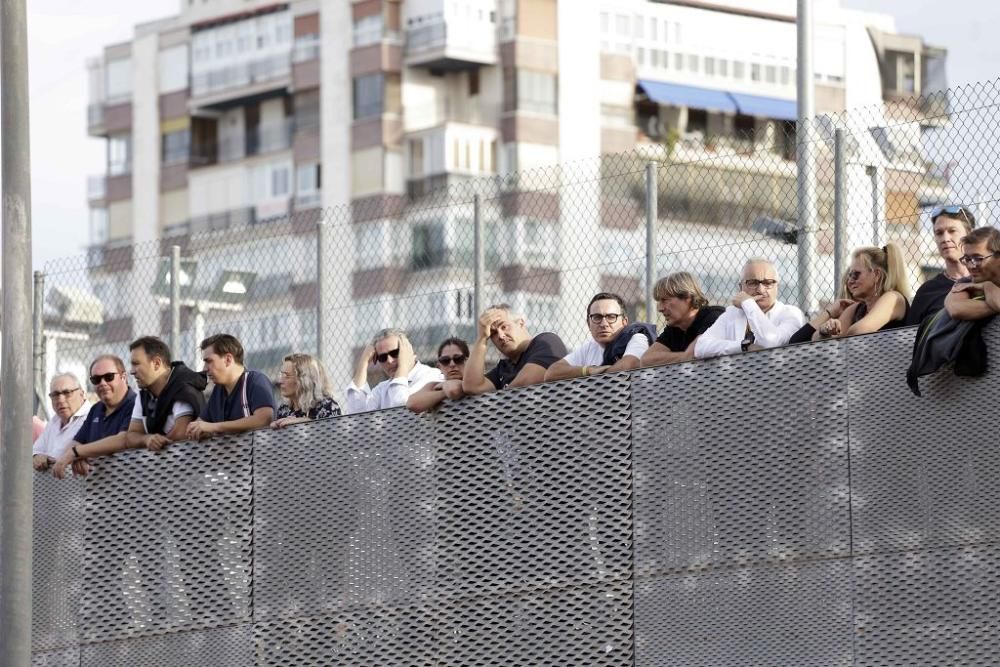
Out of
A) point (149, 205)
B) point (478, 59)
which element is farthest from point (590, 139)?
point (149, 205)

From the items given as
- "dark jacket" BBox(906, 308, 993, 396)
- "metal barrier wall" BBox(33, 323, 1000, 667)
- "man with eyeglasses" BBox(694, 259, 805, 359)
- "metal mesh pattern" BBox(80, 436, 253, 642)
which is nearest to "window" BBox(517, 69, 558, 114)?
"metal barrier wall" BBox(33, 323, 1000, 667)

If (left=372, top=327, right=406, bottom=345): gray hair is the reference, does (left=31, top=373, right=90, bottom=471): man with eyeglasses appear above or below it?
below

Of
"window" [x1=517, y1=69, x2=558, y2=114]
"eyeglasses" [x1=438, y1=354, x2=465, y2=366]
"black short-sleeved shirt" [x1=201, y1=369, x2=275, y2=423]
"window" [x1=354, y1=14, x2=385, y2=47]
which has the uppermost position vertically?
"window" [x1=354, y1=14, x2=385, y2=47]

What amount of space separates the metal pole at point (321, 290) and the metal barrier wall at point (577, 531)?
2.40 meters

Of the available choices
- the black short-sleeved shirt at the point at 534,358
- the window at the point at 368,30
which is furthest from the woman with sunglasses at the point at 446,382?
the window at the point at 368,30

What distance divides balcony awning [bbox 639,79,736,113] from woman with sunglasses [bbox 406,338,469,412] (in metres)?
65.8

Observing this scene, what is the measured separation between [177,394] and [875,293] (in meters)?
4.16

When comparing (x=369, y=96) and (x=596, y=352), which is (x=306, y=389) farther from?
(x=369, y=96)

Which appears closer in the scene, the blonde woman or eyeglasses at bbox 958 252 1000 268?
eyeglasses at bbox 958 252 1000 268

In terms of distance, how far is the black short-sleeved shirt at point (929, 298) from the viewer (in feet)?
34.9

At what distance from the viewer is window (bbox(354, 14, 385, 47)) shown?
249 feet

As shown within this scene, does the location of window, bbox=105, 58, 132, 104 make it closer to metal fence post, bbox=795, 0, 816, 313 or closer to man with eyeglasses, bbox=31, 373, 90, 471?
man with eyeglasses, bbox=31, 373, 90, 471

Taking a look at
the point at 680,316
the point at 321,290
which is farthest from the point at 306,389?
the point at 321,290

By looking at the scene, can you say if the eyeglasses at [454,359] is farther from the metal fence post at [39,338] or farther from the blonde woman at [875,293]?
the metal fence post at [39,338]
